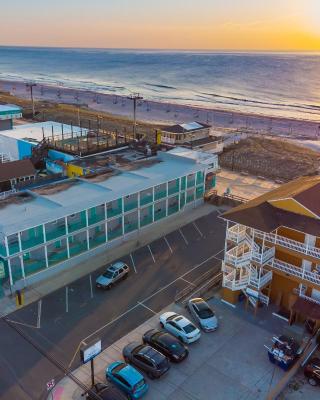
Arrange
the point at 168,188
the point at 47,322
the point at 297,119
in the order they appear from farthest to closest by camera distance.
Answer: the point at 297,119, the point at 168,188, the point at 47,322

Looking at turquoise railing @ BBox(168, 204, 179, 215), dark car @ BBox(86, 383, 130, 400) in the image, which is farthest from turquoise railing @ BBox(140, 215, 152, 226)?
dark car @ BBox(86, 383, 130, 400)

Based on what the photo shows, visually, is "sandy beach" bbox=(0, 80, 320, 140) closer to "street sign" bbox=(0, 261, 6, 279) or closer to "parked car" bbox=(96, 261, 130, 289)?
"parked car" bbox=(96, 261, 130, 289)

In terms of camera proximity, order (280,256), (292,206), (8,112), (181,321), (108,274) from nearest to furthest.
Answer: (181,321), (292,206), (280,256), (108,274), (8,112)

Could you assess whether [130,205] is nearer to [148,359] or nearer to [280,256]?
[280,256]

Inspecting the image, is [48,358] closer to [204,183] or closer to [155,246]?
[155,246]

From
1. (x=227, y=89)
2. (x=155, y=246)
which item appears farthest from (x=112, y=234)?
(x=227, y=89)

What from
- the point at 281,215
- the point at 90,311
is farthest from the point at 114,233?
the point at 281,215
